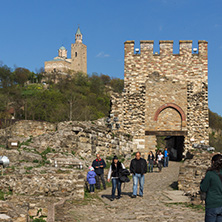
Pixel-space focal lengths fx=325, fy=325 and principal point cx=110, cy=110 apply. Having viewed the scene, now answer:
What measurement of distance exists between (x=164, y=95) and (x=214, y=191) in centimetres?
1635

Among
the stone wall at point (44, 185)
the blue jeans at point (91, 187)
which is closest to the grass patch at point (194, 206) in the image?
the stone wall at point (44, 185)

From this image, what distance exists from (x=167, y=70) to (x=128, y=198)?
12986 millimetres

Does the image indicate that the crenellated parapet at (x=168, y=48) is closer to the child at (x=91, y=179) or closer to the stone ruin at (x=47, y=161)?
the stone ruin at (x=47, y=161)

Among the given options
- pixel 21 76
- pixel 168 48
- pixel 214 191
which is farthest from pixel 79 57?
pixel 214 191

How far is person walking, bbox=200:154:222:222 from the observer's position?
4.50m

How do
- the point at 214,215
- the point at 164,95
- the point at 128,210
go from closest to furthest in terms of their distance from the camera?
the point at 214,215
the point at 128,210
the point at 164,95

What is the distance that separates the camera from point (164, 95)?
20.7 meters

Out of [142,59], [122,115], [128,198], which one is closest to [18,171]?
[128,198]

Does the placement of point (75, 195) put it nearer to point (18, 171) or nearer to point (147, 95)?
point (18, 171)

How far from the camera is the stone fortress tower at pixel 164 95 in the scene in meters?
20.5

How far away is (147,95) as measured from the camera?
68.1 ft

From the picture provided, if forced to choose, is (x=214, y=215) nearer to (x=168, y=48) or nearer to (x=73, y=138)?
(x=73, y=138)

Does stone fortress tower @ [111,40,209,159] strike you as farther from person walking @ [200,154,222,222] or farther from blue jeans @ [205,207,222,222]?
blue jeans @ [205,207,222,222]

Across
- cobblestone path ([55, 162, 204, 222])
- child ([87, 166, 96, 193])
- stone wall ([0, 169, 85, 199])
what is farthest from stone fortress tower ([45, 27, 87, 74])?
cobblestone path ([55, 162, 204, 222])
